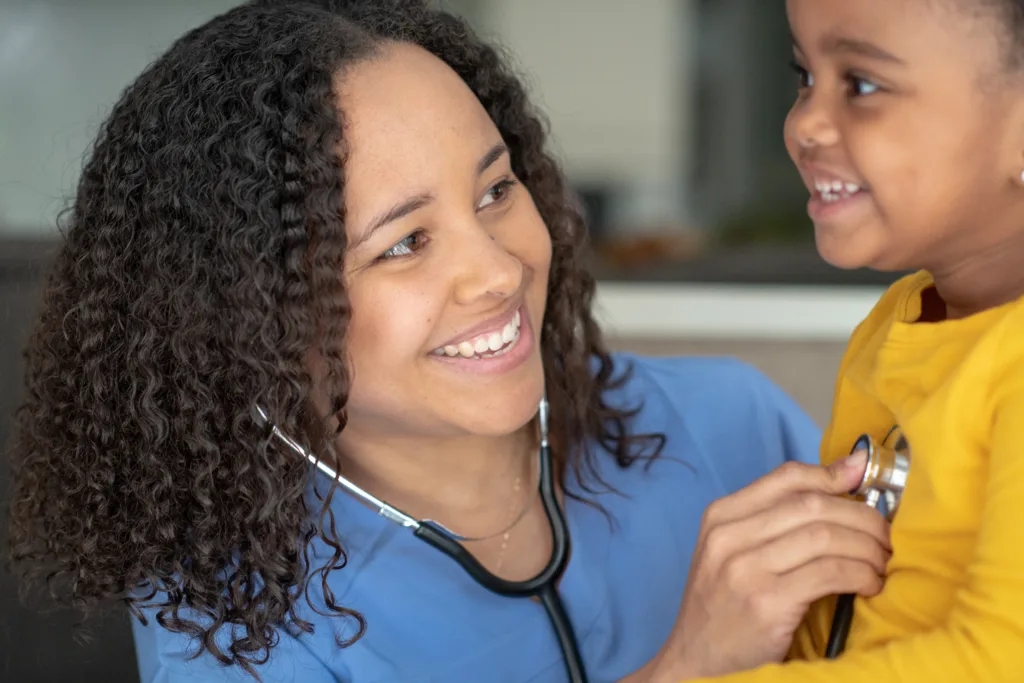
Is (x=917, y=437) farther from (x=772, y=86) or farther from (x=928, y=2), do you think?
(x=772, y=86)

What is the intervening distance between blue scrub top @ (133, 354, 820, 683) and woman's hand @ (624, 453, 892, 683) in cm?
23

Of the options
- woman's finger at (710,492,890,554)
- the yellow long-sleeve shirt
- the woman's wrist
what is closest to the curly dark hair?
the woman's wrist

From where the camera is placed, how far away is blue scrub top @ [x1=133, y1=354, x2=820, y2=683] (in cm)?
118

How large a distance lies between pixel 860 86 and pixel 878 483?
0.33m

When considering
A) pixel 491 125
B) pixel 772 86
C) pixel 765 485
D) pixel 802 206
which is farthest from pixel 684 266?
pixel 765 485

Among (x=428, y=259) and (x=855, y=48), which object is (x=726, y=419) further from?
(x=855, y=48)

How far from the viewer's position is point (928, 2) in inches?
33.1

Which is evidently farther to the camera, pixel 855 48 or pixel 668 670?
pixel 668 670

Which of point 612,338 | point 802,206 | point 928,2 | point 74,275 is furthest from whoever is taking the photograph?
point 802,206

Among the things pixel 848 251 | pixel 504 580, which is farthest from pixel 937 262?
pixel 504 580

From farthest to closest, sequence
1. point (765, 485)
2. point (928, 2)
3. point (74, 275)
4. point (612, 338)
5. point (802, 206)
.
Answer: point (802, 206)
point (612, 338)
point (74, 275)
point (765, 485)
point (928, 2)

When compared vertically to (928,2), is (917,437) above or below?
below

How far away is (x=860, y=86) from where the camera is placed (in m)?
0.90

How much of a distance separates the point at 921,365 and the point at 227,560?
0.76 metres
